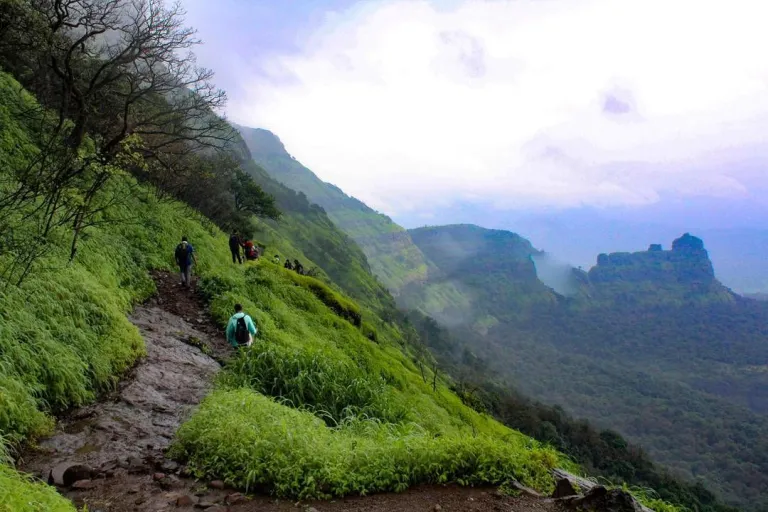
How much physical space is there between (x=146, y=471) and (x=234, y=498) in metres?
1.53

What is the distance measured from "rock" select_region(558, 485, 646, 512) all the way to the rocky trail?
25 cm

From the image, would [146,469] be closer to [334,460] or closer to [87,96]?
[334,460]

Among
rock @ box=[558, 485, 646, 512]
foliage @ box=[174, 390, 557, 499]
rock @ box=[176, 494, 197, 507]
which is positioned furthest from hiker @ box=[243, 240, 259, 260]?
rock @ box=[558, 485, 646, 512]

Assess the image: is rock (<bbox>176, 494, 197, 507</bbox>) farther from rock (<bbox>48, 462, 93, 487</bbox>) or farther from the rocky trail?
rock (<bbox>48, 462, 93, 487</bbox>)

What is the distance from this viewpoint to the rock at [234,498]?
6.03 metres

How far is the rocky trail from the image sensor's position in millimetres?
5945

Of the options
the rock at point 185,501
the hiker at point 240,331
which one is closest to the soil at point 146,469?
the rock at point 185,501

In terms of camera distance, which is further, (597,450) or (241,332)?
(597,450)

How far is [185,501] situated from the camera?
234 inches

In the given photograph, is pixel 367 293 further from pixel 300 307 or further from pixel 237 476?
pixel 237 476

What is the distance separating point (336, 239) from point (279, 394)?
16550 centimetres

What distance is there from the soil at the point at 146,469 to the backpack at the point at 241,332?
7.88 ft

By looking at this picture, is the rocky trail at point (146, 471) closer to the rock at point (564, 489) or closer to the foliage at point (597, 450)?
the rock at point (564, 489)

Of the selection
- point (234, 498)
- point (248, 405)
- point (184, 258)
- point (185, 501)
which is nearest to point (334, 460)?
point (234, 498)
